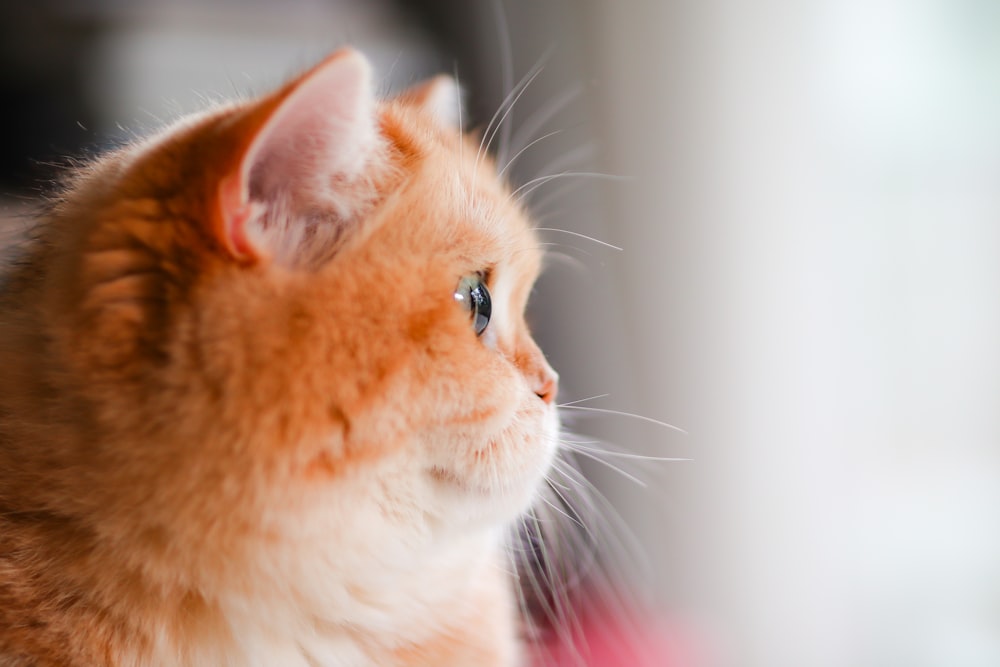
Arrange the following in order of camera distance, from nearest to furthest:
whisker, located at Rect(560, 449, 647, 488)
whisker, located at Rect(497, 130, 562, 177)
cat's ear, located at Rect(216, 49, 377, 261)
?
1. cat's ear, located at Rect(216, 49, 377, 261)
2. whisker, located at Rect(497, 130, 562, 177)
3. whisker, located at Rect(560, 449, 647, 488)

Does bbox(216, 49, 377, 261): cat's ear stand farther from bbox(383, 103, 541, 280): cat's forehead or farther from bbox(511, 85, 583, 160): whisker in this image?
bbox(511, 85, 583, 160): whisker

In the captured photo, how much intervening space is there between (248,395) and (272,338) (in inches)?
1.8

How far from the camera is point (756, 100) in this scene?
3.36 feet

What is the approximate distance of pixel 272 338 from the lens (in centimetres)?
63

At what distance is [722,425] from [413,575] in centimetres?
52

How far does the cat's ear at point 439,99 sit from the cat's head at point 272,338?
0.23m

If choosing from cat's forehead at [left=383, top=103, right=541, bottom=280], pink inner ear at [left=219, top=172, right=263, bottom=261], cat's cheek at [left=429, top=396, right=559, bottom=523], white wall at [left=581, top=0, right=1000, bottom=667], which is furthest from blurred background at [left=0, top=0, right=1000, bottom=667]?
cat's cheek at [left=429, top=396, right=559, bottom=523]

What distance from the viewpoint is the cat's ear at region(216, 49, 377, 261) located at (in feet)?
1.95

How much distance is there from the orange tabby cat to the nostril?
74mm

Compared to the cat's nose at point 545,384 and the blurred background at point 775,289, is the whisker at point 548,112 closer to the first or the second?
the blurred background at point 775,289

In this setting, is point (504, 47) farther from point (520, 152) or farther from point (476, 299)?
point (476, 299)

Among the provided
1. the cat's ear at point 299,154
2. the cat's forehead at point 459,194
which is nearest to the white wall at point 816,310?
the cat's forehead at point 459,194

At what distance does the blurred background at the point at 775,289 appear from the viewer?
873 millimetres

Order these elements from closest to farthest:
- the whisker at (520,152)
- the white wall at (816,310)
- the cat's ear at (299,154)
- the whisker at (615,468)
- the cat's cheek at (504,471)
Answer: the cat's ear at (299,154)
the cat's cheek at (504,471)
the white wall at (816,310)
the whisker at (520,152)
the whisker at (615,468)
